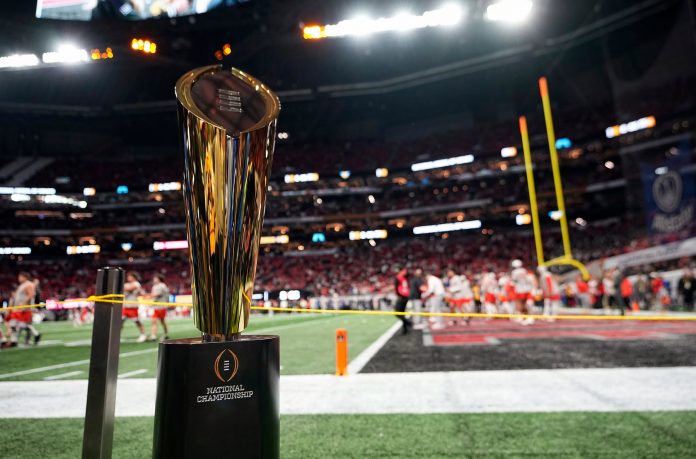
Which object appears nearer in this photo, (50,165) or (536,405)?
(536,405)

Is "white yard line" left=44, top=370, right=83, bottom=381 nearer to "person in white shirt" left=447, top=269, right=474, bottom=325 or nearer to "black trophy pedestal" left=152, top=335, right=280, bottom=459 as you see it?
"black trophy pedestal" left=152, top=335, right=280, bottom=459

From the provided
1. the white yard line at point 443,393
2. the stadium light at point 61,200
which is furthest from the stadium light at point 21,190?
the white yard line at point 443,393

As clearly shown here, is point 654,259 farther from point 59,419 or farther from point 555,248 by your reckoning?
point 59,419

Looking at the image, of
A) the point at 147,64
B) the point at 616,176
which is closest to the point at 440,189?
the point at 616,176

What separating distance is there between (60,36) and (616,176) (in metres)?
40.3

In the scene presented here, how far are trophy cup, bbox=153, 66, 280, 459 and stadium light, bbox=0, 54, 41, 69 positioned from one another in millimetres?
33925

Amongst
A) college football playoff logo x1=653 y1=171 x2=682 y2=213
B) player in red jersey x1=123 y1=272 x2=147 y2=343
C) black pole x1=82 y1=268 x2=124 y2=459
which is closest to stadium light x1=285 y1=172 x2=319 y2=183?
college football playoff logo x1=653 y1=171 x2=682 y2=213

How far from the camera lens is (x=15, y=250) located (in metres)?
41.4

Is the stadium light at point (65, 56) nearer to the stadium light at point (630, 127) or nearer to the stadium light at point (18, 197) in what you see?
the stadium light at point (18, 197)

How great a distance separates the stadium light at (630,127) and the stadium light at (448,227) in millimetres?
12657

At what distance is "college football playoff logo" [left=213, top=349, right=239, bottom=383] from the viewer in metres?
0.99

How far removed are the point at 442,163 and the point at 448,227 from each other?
6.11 meters

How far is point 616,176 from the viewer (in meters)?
35.9

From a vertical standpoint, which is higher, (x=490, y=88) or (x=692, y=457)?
(x=490, y=88)
